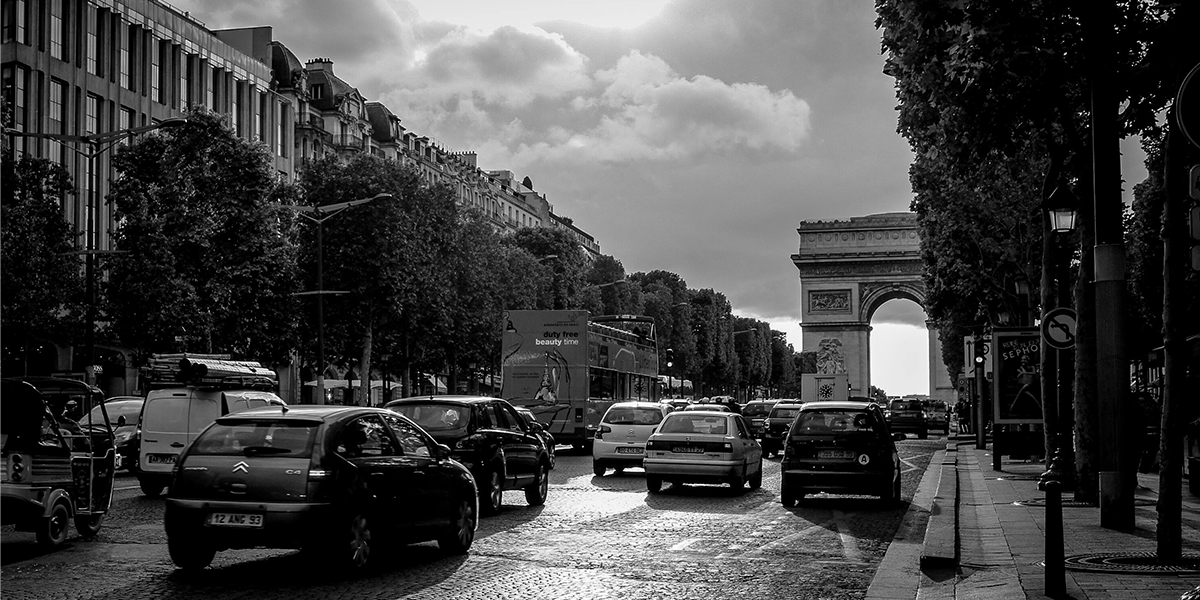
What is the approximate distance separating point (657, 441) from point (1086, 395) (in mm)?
7430

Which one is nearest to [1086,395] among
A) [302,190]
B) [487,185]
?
[302,190]

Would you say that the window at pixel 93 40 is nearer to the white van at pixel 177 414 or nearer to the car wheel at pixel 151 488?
the white van at pixel 177 414

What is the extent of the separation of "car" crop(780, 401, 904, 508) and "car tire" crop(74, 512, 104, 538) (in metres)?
9.21

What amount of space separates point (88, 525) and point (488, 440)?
4998 millimetres

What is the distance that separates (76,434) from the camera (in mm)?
14258

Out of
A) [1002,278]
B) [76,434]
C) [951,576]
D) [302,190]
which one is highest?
[302,190]

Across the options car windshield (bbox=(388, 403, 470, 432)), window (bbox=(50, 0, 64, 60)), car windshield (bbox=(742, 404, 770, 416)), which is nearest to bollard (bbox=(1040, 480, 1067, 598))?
car windshield (bbox=(388, 403, 470, 432))

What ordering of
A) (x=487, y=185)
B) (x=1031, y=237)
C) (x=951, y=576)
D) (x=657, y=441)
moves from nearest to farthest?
(x=951, y=576) < (x=657, y=441) < (x=1031, y=237) < (x=487, y=185)

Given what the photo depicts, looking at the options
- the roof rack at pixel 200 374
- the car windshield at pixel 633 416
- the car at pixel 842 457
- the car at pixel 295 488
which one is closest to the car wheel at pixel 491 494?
the car at pixel 842 457

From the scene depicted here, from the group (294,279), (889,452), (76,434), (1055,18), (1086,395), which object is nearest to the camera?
(76,434)

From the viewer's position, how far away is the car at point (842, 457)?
19484 millimetres

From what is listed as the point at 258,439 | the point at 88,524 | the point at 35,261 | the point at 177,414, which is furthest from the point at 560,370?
the point at 258,439

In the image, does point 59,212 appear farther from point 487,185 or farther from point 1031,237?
point 487,185

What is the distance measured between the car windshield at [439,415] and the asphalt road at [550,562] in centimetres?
131
